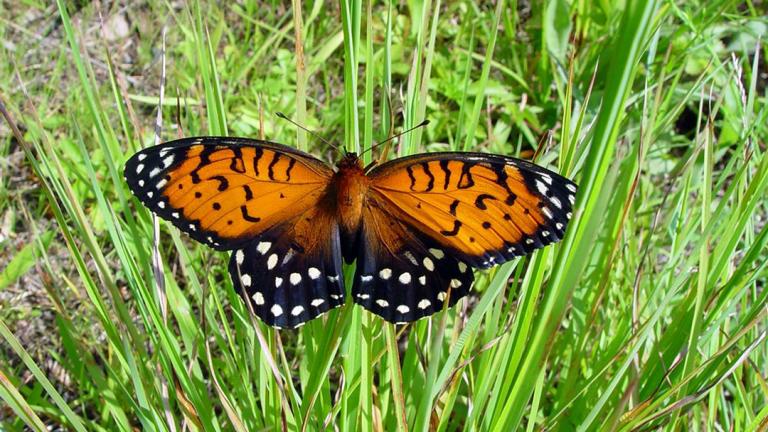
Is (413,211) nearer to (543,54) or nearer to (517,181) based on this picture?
(517,181)

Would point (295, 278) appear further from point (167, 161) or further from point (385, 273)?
point (167, 161)

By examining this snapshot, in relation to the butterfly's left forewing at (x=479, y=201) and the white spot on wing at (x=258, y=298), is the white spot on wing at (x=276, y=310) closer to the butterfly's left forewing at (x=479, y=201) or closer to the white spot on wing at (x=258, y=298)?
the white spot on wing at (x=258, y=298)

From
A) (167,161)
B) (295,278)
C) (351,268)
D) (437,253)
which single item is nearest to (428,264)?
(437,253)

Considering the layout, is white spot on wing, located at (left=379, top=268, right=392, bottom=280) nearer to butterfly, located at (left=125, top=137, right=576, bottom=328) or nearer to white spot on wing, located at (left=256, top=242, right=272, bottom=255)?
butterfly, located at (left=125, top=137, right=576, bottom=328)

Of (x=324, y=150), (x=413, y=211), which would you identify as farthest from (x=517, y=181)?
(x=324, y=150)

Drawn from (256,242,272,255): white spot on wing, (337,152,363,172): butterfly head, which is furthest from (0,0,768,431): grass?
(256,242,272,255): white spot on wing
